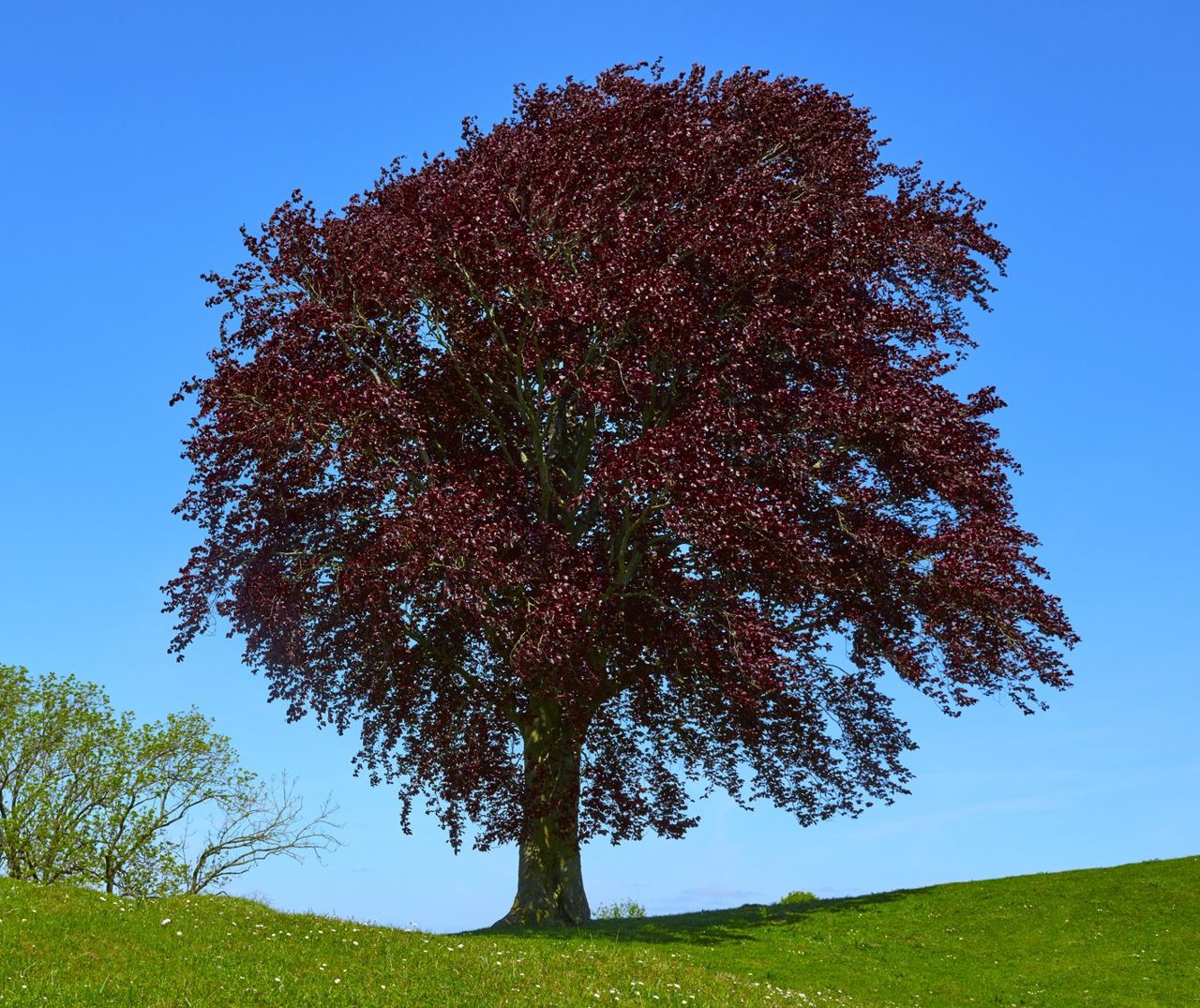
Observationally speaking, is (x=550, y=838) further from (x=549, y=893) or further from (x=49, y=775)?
(x=49, y=775)

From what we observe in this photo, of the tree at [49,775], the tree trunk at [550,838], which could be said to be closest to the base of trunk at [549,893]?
the tree trunk at [550,838]

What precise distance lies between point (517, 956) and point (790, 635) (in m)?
10.1

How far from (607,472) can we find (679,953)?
370 inches

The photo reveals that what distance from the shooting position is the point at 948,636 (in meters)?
25.8

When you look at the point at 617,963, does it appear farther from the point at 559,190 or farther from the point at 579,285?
the point at 559,190

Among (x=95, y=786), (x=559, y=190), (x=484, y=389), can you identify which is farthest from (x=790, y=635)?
(x=95, y=786)

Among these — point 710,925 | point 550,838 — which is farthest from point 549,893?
point 710,925

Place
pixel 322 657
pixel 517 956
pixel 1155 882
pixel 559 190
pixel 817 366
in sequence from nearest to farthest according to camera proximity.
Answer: pixel 517 956, pixel 559 190, pixel 817 366, pixel 322 657, pixel 1155 882

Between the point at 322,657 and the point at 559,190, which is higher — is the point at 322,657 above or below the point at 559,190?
below

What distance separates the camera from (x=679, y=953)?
22406 millimetres

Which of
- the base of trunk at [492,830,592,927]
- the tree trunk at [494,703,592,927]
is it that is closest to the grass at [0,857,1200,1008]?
the base of trunk at [492,830,592,927]

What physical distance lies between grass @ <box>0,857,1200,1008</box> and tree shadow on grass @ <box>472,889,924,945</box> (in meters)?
0.10

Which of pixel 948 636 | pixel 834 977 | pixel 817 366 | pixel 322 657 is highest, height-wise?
pixel 817 366

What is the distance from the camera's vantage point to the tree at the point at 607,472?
76.9ft
